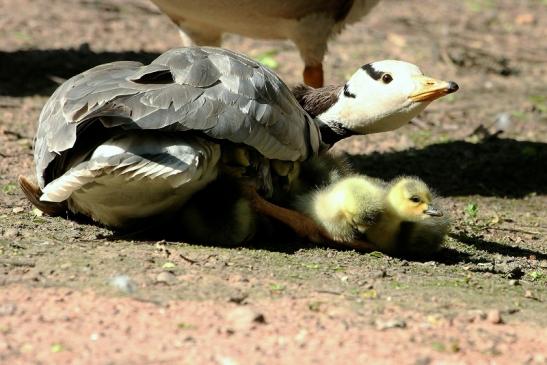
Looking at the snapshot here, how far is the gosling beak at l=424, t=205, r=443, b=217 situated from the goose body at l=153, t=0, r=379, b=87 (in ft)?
9.47

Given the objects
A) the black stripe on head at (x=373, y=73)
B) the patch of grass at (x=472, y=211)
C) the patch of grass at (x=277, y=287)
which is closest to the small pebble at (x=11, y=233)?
the patch of grass at (x=277, y=287)

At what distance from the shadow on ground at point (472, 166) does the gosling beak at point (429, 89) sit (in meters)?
1.49

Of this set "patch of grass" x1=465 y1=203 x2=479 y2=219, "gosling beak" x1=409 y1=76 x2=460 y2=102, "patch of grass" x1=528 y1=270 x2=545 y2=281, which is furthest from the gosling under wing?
"patch of grass" x1=465 y1=203 x2=479 y2=219

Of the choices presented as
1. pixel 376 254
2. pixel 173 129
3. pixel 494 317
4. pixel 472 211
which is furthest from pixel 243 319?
pixel 472 211

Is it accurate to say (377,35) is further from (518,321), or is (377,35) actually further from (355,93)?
(518,321)

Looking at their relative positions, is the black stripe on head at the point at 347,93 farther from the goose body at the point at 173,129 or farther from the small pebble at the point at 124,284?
the small pebble at the point at 124,284

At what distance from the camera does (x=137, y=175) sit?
472 cm

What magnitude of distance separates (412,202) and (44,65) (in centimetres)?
566

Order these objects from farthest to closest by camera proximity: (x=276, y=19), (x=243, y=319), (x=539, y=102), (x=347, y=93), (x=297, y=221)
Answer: (x=539, y=102), (x=276, y=19), (x=347, y=93), (x=297, y=221), (x=243, y=319)

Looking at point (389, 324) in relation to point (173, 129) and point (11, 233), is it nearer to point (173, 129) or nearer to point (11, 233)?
point (173, 129)

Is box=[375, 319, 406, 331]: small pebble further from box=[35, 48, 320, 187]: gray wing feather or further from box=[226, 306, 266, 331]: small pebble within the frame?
box=[35, 48, 320, 187]: gray wing feather

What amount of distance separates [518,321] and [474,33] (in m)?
8.88

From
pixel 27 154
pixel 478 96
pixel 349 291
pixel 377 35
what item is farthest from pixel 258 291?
pixel 377 35

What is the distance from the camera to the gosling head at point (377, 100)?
5809mm
